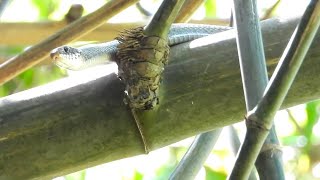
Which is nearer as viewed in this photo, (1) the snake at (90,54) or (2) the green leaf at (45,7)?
(1) the snake at (90,54)

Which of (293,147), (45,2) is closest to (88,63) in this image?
(45,2)

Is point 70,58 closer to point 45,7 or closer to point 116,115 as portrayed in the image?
point 116,115

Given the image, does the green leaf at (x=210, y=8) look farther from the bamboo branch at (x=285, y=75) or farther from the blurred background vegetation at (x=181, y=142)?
the bamboo branch at (x=285, y=75)

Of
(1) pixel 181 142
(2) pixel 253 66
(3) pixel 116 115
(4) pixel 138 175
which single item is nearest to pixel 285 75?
(2) pixel 253 66

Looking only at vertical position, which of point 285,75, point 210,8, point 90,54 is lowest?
point 285,75

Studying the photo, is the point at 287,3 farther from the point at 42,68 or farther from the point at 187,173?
the point at 187,173

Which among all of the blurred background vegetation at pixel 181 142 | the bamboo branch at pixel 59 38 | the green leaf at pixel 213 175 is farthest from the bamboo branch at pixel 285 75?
the green leaf at pixel 213 175

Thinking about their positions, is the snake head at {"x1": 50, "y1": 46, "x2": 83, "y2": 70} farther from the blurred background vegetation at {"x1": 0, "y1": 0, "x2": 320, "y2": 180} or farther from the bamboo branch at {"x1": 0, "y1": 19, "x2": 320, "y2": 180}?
the blurred background vegetation at {"x1": 0, "y1": 0, "x2": 320, "y2": 180}
